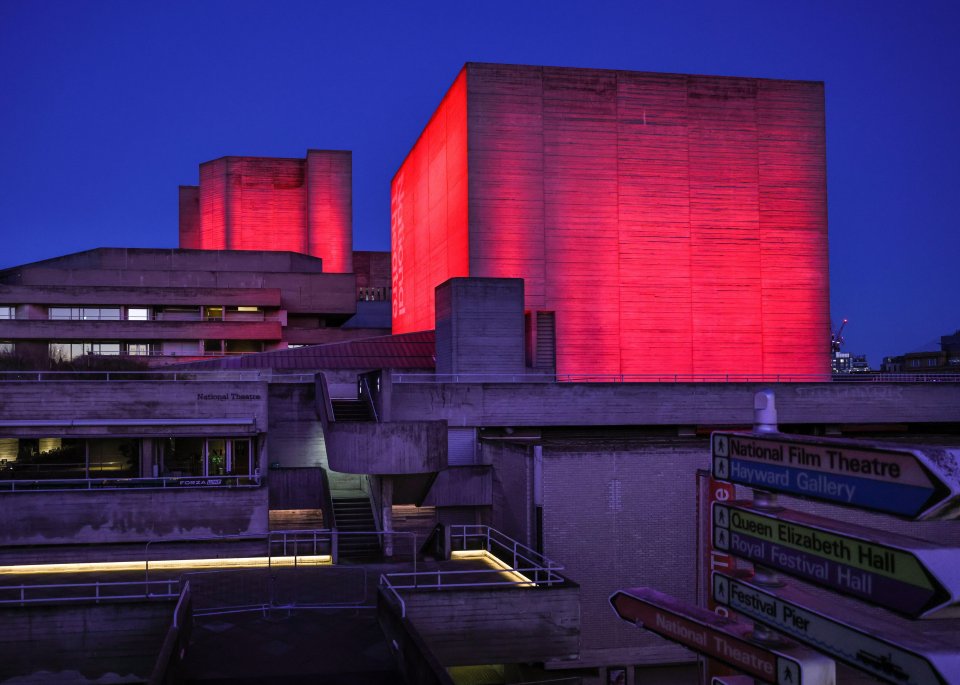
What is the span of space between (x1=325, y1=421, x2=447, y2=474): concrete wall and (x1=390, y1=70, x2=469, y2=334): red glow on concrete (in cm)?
2016

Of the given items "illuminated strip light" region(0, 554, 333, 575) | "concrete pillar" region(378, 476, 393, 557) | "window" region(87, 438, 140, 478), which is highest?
"window" region(87, 438, 140, 478)

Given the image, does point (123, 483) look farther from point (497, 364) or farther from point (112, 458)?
point (497, 364)

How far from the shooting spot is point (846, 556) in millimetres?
6223

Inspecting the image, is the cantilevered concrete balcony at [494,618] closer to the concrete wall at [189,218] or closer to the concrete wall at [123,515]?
the concrete wall at [123,515]

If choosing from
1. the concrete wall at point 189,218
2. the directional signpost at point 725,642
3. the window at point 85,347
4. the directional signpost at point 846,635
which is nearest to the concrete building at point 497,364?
the window at point 85,347

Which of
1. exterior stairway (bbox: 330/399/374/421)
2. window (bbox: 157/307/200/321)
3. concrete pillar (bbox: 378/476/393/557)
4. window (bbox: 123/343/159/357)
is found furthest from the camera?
window (bbox: 157/307/200/321)

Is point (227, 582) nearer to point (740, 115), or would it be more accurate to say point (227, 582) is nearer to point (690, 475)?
point (690, 475)

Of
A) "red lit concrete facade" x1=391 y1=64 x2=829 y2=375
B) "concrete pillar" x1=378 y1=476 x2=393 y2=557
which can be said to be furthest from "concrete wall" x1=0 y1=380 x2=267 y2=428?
"red lit concrete facade" x1=391 y1=64 x2=829 y2=375

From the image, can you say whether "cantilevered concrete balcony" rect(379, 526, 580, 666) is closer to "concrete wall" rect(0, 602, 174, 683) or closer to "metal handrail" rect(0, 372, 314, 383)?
"concrete wall" rect(0, 602, 174, 683)

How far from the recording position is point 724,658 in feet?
23.9

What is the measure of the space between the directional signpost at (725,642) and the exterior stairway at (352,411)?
24343 millimetres

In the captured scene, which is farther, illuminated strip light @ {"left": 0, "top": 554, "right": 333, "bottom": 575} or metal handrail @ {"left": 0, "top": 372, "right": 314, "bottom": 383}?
metal handrail @ {"left": 0, "top": 372, "right": 314, "bottom": 383}

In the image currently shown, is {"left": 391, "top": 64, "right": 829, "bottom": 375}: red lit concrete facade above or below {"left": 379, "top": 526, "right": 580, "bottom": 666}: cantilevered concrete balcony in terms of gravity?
above

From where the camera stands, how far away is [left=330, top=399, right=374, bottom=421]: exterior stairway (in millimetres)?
32312
